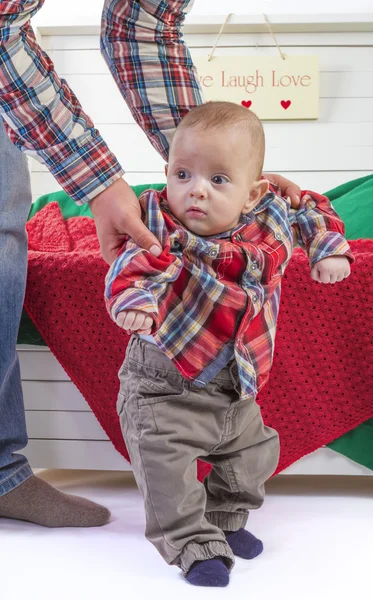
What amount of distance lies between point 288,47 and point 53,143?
147 cm

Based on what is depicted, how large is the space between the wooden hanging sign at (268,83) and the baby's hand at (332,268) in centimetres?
123

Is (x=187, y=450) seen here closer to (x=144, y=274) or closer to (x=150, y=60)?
(x=144, y=274)

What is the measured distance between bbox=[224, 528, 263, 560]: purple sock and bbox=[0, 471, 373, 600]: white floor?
0.01 m

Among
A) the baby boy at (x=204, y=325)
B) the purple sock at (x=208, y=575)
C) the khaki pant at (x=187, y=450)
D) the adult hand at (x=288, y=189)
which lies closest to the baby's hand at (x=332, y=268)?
the baby boy at (x=204, y=325)

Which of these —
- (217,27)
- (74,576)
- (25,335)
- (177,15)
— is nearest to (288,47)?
(217,27)

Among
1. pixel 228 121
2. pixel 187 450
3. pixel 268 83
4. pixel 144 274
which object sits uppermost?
pixel 228 121

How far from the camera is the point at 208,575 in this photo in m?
0.95

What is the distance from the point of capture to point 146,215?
101 centimetres

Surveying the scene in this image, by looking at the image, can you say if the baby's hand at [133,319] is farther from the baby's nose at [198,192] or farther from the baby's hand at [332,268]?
the baby's hand at [332,268]

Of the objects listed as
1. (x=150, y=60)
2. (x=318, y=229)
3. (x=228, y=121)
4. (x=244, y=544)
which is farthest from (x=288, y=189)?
(x=244, y=544)

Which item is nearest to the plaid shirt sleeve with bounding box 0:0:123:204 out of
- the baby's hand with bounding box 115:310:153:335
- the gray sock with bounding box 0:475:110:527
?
the baby's hand with bounding box 115:310:153:335

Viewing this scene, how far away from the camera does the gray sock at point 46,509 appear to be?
121cm

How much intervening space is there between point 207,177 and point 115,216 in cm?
14

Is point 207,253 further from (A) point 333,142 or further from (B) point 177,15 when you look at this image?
(A) point 333,142
